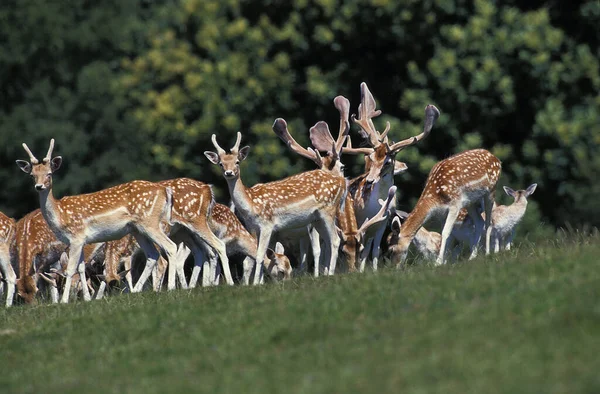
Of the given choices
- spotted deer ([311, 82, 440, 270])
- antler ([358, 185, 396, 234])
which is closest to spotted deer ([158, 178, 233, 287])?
antler ([358, 185, 396, 234])

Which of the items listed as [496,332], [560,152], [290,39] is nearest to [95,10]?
[290,39]

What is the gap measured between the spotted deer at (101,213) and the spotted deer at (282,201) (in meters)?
0.88

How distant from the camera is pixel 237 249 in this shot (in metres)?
15.4

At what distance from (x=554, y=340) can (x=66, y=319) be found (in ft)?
17.4

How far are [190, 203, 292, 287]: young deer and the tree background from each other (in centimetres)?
431

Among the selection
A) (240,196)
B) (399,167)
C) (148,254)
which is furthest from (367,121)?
(148,254)

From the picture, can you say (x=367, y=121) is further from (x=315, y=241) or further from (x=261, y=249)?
(x=261, y=249)

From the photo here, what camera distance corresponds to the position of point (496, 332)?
26.2ft

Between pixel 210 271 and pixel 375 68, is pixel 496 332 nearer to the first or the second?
pixel 210 271

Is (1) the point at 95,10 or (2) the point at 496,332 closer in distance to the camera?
(2) the point at 496,332

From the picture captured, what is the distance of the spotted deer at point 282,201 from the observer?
43.2 feet

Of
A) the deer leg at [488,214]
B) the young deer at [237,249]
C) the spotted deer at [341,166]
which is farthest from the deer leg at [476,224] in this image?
the young deer at [237,249]

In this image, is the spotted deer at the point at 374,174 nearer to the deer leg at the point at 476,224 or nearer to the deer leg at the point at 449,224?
the deer leg at the point at 449,224

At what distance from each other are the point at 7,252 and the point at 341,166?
14.1ft
